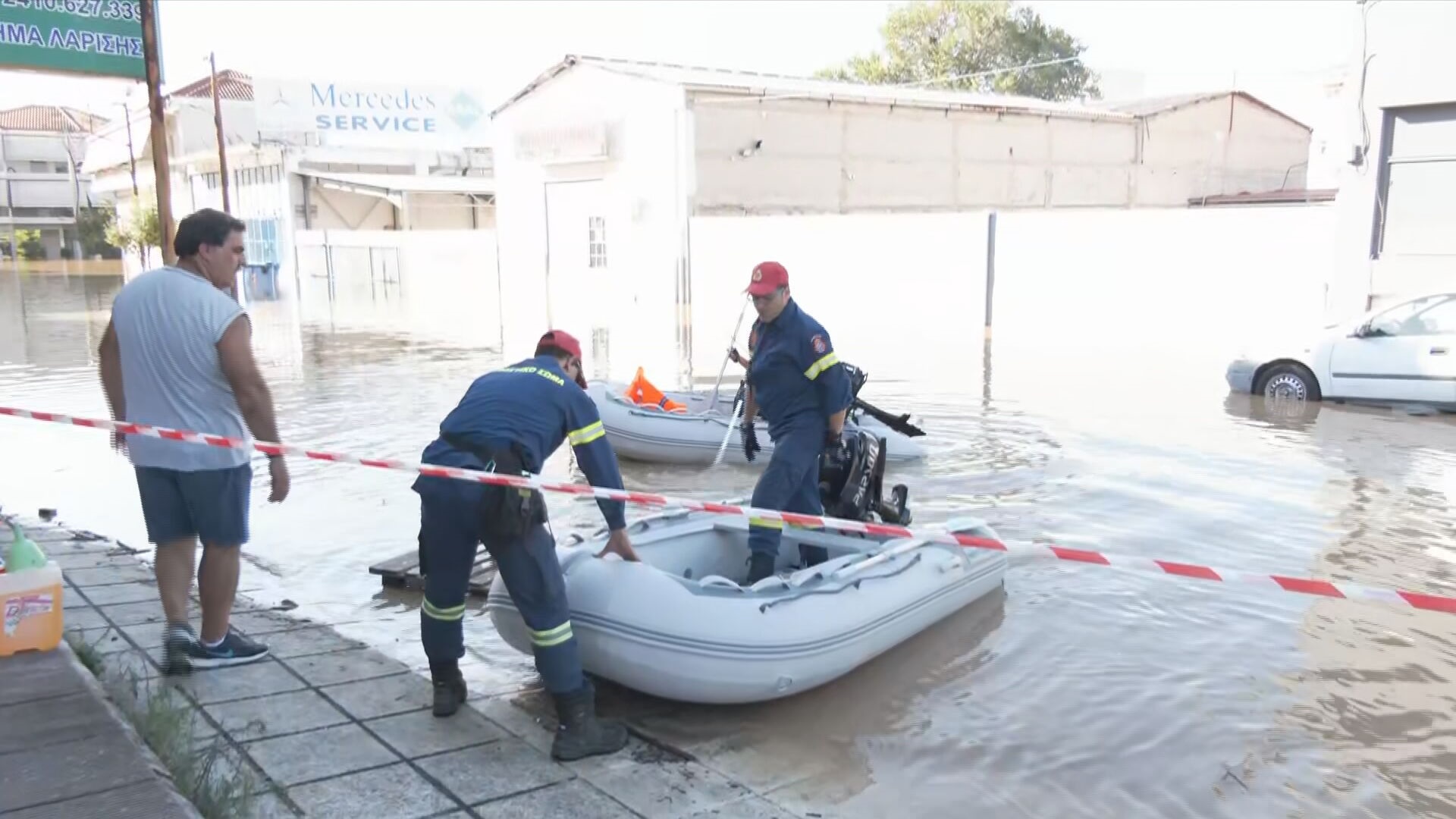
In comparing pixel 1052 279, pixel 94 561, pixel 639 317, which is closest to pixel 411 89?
pixel 639 317

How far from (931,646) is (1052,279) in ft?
49.9

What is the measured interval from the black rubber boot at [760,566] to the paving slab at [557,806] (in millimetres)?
1887

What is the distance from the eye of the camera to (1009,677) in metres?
5.22

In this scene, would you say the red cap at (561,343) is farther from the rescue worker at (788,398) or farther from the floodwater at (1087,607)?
the floodwater at (1087,607)

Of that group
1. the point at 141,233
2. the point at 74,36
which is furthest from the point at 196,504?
the point at 141,233

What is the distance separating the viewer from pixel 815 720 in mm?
4738

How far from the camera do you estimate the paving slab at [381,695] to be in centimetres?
415

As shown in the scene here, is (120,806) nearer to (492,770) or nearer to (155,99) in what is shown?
(492,770)

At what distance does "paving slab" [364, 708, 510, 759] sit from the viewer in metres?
3.84

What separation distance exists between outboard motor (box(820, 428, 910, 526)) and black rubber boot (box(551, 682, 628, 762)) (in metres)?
2.29

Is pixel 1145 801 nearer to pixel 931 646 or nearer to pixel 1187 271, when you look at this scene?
pixel 931 646

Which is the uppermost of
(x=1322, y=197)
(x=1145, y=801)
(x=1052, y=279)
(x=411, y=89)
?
(x=411, y=89)

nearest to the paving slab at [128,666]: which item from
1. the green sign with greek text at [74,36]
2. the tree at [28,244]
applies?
the green sign with greek text at [74,36]

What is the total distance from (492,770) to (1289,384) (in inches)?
459
